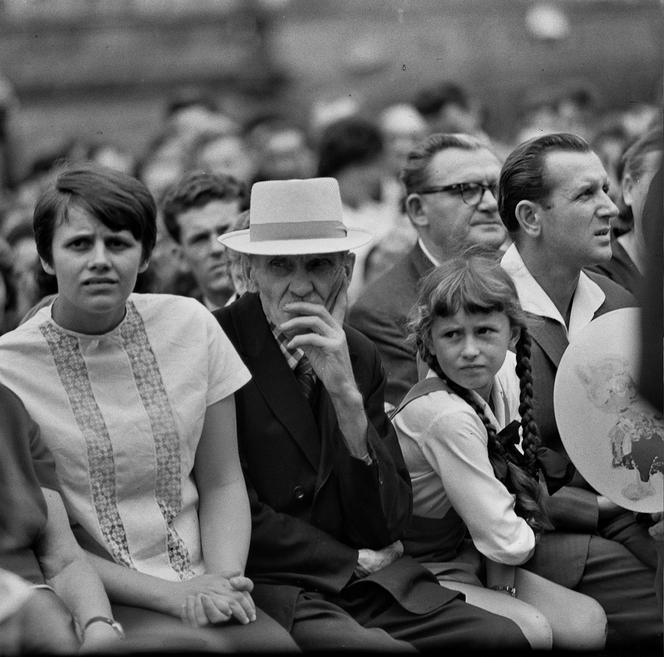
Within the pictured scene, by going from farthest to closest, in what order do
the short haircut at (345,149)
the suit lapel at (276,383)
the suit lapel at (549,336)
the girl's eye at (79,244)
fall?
1. the short haircut at (345,149)
2. the suit lapel at (549,336)
3. the suit lapel at (276,383)
4. the girl's eye at (79,244)

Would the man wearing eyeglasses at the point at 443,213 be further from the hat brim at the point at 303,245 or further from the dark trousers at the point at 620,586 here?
the dark trousers at the point at 620,586

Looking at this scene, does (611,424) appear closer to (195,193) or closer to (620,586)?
(620,586)

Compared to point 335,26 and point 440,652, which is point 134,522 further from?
point 335,26

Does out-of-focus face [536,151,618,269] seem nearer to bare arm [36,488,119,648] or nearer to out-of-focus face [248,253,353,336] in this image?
out-of-focus face [248,253,353,336]

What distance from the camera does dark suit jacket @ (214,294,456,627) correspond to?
3.65 meters

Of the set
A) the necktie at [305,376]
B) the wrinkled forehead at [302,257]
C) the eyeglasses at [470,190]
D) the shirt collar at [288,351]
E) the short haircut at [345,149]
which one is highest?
the short haircut at [345,149]

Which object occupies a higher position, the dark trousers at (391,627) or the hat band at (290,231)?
the hat band at (290,231)

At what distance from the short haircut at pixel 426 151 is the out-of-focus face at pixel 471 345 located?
3.67 feet

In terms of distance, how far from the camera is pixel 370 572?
372 cm

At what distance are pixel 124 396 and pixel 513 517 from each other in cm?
99

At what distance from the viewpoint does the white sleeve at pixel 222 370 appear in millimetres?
3631

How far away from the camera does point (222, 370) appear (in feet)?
11.9

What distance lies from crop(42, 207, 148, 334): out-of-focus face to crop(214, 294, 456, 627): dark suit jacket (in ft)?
1.42

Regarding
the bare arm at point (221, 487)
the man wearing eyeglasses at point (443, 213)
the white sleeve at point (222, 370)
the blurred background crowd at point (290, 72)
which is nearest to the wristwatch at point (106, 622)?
the bare arm at point (221, 487)
